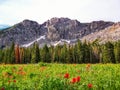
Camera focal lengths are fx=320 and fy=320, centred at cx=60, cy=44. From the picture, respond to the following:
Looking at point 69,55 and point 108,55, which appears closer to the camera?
point 108,55

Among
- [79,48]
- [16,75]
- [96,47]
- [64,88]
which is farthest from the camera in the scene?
[96,47]

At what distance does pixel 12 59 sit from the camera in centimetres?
15425

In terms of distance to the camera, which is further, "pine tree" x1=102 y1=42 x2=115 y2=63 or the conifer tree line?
the conifer tree line

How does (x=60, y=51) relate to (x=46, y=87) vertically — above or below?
above

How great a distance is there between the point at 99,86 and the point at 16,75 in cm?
857

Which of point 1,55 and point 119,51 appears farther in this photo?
point 1,55

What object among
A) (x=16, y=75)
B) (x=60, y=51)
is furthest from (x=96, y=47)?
(x=16, y=75)

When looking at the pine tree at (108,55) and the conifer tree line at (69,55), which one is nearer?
the pine tree at (108,55)

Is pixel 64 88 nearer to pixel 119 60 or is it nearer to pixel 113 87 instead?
pixel 113 87

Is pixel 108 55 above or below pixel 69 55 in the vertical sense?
below

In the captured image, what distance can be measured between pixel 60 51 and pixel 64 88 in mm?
153917

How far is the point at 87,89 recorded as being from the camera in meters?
11.7

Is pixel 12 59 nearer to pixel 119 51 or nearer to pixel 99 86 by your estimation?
pixel 119 51

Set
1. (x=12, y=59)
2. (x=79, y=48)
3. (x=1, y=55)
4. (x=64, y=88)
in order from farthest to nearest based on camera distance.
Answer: (x=1, y=55) < (x=12, y=59) < (x=79, y=48) < (x=64, y=88)
